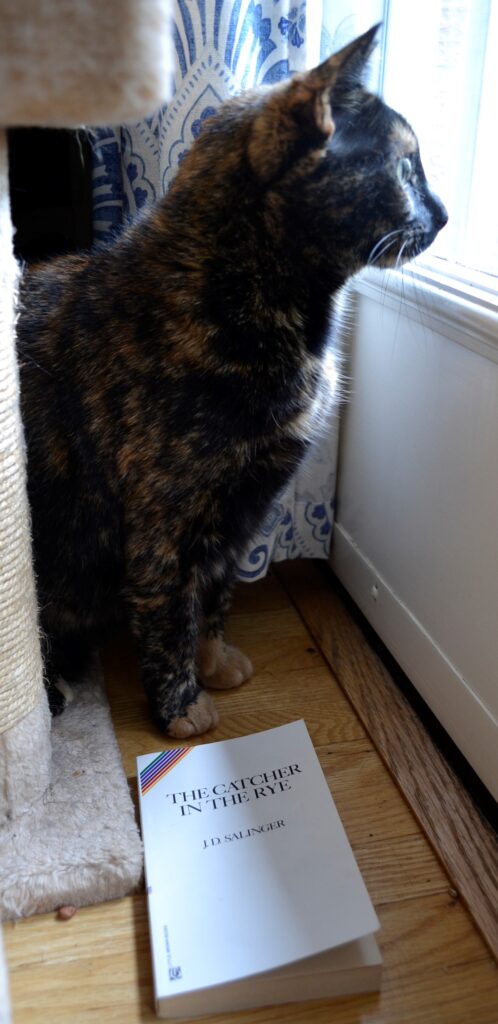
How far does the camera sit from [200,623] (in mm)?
1184

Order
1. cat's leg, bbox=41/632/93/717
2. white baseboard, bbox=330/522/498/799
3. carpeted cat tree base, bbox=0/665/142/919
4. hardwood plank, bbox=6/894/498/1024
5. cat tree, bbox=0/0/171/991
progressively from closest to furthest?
cat tree, bbox=0/0/171/991 < hardwood plank, bbox=6/894/498/1024 < carpeted cat tree base, bbox=0/665/142/919 < white baseboard, bbox=330/522/498/799 < cat's leg, bbox=41/632/93/717

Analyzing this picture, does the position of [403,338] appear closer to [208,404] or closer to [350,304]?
[350,304]

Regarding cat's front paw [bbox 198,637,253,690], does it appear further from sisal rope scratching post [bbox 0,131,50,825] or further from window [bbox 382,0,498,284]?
window [bbox 382,0,498,284]

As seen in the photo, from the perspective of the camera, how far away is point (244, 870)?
903 millimetres

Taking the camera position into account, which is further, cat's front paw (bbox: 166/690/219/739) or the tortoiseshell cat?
cat's front paw (bbox: 166/690/219/739)

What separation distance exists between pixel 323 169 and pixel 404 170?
0.12m

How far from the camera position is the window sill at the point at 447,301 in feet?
3.05

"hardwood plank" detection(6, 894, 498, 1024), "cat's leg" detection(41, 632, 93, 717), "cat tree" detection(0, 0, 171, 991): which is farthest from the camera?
"cat's leg" detection(41, 632, 93, 717)

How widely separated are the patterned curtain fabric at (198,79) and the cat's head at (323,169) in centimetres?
13

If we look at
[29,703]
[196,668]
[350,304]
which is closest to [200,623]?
[196,668]

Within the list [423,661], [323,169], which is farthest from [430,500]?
[323,169]

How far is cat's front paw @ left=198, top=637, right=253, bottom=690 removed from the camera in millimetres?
1227

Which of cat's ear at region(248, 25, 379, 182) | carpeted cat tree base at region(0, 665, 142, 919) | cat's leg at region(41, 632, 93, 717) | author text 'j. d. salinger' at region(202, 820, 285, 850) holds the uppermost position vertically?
cat's ear at region(248, 25, 379, 182)

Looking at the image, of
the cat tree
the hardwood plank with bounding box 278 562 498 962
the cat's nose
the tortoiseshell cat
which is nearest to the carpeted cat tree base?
the cat tree
